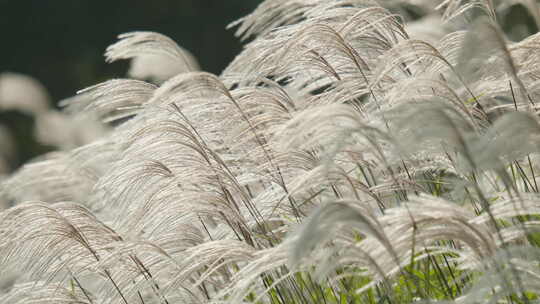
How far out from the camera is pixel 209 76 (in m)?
3.18

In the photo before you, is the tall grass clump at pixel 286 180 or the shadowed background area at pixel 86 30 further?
the shadowed background area at pixel 86 30

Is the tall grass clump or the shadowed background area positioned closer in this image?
the tall grass clump

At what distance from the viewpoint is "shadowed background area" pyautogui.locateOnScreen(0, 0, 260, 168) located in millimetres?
17484

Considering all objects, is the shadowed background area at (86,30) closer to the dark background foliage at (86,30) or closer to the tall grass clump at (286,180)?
the dark background foliage at (86,30)

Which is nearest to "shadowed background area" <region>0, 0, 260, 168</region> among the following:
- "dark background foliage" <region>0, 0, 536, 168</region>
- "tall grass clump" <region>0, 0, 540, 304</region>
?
"dark background foliage" <region>0, 0, 536, 168</region>

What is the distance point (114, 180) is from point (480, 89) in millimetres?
1458

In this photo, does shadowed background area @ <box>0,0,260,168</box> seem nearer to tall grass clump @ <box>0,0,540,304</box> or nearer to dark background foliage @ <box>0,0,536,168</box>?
dark background foliage @ <box>0,0,536,168</box>

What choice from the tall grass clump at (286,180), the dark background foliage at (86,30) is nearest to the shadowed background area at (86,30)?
the dark background foliage at (86,30)

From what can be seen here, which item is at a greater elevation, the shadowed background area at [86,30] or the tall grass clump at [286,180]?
the tall grass clump at [286,180]

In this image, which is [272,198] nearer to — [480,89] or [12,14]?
[480,89]

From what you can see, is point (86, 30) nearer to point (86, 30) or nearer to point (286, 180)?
point (86, 30)

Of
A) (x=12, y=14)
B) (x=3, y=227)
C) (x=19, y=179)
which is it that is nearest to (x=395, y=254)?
(x=3, y=227)

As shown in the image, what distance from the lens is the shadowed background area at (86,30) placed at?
17.5m

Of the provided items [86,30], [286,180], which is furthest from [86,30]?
[286,180]
